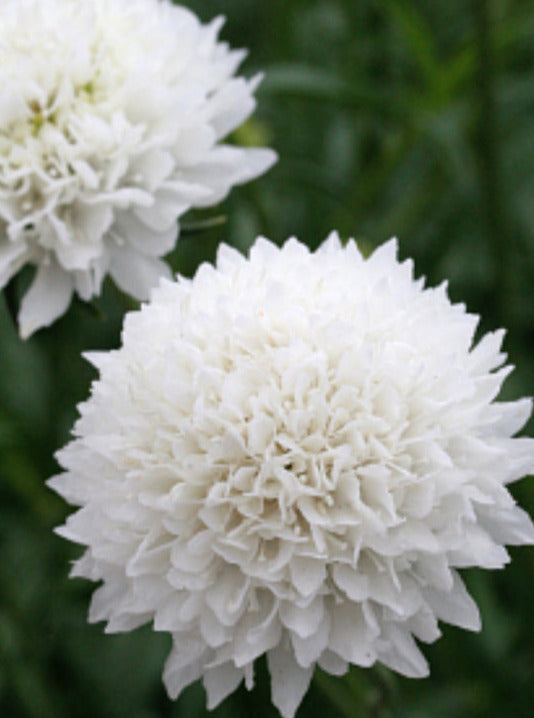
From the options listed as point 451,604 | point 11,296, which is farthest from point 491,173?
point 451,604

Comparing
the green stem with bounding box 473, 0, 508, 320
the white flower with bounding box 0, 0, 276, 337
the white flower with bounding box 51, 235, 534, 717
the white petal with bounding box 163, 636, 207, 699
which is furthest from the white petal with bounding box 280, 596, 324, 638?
the green stem with bounding box 473, 0, 508, 320

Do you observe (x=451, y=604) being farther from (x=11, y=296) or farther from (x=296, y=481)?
(x=11, y=296)

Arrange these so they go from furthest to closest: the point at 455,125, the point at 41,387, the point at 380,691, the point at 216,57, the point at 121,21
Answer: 1. the point at 41,387
2. the point at 455,125
3. the point at 216,57
4. the point at 121,21
5. the point at 380,691

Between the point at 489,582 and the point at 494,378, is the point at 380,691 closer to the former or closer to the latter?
the point at 494,378

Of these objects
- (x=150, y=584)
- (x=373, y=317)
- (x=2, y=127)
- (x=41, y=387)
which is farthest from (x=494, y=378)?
(x=41, y=387)

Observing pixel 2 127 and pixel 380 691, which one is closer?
pixel 380 691

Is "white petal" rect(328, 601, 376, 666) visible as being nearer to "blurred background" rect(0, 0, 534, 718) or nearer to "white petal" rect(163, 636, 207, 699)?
"white petal" rect(163, 636, 207, 699)
